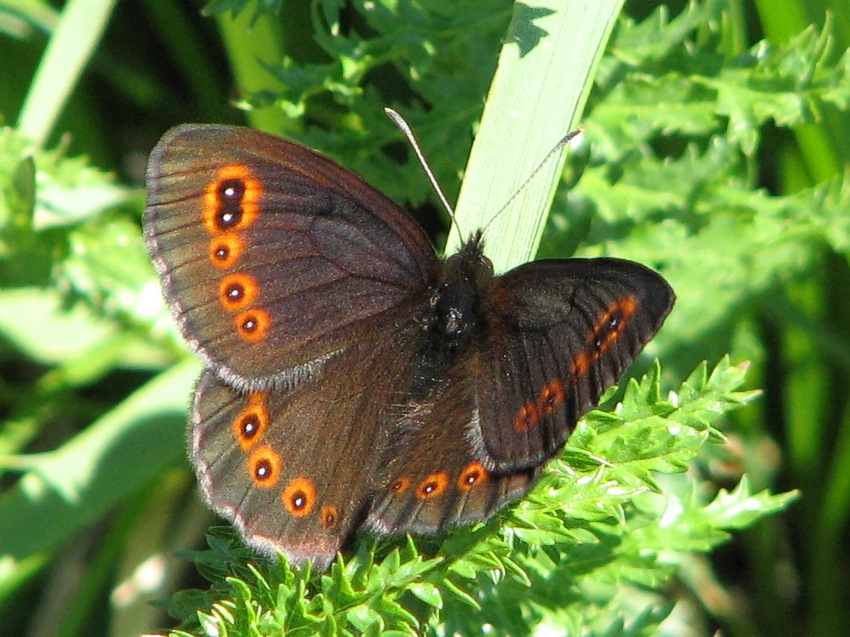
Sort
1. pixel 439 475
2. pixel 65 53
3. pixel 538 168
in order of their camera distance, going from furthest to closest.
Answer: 1. pixel 65 53
2. pixel 538 168
3. pixel 439 475

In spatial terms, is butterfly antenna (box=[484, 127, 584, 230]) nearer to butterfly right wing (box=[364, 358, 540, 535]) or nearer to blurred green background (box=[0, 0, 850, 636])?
butterfly right wing (box=[364, 358, 540, 535])

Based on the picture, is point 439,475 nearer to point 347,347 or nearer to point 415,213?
point 347,347

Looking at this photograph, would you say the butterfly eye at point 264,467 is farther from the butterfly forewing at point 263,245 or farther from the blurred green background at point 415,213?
the blurred green background at point 415,213

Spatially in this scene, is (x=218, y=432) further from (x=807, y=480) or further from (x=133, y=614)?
(x=807, y=480)

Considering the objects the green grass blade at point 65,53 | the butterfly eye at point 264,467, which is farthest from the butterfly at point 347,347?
the green grass blade at point 65,53

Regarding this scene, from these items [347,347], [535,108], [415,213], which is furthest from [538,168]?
[415,213]

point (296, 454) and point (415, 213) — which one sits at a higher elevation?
point (415, 213)
